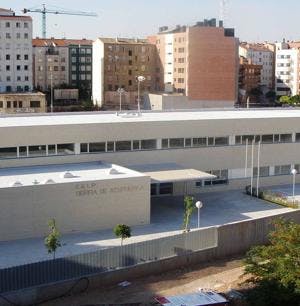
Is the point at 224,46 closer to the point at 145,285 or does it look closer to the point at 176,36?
the point at 176,36

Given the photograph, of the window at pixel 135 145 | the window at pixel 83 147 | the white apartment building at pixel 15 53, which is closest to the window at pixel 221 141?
the window at pixel 135 145

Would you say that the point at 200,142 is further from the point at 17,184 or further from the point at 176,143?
the point at 17,184

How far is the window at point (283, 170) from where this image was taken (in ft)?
112

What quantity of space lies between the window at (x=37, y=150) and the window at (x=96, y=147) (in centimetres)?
221

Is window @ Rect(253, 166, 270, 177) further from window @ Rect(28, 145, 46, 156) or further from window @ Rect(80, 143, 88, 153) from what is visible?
window @ Rect(28, 145, 46, 156)

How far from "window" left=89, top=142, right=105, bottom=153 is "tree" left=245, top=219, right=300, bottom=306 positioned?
11521mm

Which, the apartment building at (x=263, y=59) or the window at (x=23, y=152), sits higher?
the apartment building at (x=263, y=59)

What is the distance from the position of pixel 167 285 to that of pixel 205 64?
7146 cm

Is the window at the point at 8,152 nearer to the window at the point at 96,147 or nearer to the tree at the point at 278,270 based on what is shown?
the window at the point at 96,147

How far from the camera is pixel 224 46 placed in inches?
3526

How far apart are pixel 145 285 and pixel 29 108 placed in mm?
60904

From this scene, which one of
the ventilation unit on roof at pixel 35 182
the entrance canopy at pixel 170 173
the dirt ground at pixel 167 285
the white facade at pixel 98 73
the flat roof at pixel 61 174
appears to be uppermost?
the white facade at pixel 98 73

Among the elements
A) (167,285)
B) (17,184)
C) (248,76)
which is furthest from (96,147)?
(248,76)

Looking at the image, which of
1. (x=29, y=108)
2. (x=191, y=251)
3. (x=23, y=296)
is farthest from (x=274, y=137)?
(x=29, y=108)
